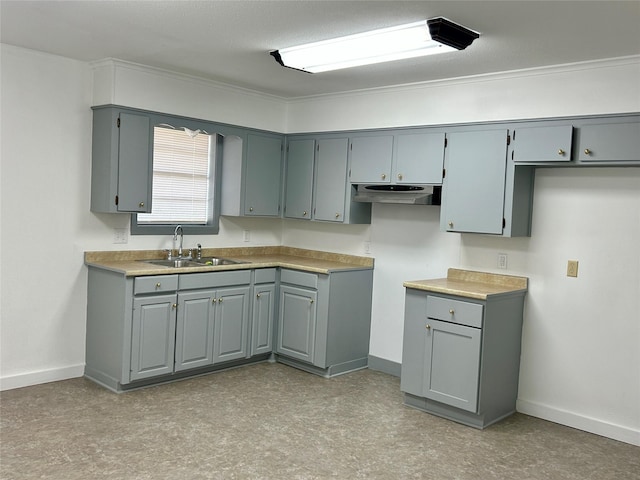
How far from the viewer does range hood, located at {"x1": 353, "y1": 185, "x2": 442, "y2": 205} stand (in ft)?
14.8

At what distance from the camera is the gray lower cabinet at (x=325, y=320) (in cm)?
487

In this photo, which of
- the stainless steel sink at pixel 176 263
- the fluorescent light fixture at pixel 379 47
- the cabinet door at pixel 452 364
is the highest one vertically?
the fluorescent light fixture at pixel 379 47

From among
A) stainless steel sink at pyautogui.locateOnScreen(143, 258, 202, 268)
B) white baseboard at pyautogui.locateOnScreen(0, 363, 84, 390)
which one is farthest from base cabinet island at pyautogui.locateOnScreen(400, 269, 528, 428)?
white baseboard at pyautogui.locateOnScreen(0, 363, 84, 390)

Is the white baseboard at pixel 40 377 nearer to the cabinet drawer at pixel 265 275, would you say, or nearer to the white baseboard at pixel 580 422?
the cabinet drawer at pixel 265 275

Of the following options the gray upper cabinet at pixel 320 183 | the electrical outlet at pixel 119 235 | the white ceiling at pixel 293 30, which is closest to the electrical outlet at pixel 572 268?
the white ceiling at pixel 293 30

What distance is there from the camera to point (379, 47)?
3.48 m

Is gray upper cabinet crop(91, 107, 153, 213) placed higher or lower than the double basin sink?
higher

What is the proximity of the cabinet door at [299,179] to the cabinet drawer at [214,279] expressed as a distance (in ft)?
2.70

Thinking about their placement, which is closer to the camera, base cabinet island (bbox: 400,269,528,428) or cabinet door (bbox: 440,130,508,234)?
base cabinet island (bbox: 400,269,528,428)

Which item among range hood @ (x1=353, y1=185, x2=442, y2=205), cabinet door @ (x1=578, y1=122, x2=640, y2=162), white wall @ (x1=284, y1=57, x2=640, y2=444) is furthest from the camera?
range hood @ (x1=353, y1=185, x2=442, y2=205)

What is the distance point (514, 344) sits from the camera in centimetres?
417

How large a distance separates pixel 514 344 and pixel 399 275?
3.85 ft

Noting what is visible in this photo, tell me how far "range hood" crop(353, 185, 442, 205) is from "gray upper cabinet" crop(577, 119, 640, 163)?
42.4 inches

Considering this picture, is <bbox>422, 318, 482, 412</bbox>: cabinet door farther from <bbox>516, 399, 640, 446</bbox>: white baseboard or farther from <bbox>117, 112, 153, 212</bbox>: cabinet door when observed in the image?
<bbox>117, 112, 153, 212</bbox>: cabinet door
